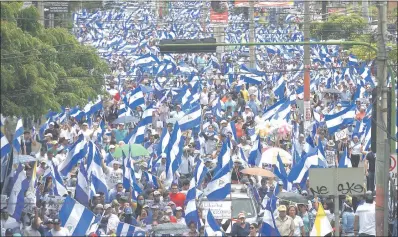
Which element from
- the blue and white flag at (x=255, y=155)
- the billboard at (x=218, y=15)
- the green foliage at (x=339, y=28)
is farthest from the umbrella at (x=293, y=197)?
the billboard at (x=218, y=15)

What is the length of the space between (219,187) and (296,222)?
1.86 meters

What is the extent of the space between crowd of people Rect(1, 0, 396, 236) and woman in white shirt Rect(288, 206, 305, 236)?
0.07ft

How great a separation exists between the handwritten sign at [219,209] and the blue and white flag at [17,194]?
284 centimetres

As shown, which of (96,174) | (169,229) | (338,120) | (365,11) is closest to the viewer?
(169,229)

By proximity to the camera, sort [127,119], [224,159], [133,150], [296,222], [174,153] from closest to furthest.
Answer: [296,222], [224,159], [174,153], [133,150], [127,119]

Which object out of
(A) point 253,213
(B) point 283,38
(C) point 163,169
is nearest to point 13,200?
(A) point 253,213

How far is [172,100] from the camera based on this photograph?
1689 inches

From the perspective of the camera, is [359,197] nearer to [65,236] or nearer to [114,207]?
[114,207]

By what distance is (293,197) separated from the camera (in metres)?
24.2

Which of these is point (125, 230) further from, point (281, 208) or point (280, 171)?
point (280, 171)

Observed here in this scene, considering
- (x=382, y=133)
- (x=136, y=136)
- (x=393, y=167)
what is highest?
(x=382, y=133)

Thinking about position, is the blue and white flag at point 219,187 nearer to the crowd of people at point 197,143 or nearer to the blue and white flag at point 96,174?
the crowd of people at point 197,143

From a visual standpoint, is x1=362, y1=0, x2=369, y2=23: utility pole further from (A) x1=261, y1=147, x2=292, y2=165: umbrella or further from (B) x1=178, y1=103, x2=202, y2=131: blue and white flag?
(A) x1=261, y1=147, x2=292, y2=165: umbrella

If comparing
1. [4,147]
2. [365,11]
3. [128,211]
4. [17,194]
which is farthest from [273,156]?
[365,11]
